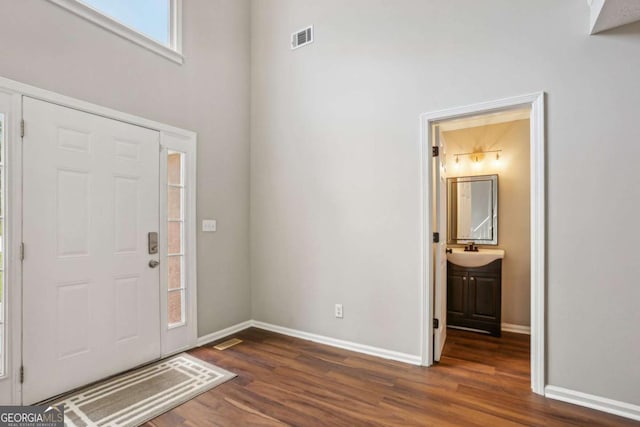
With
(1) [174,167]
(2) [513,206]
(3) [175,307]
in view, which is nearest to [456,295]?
(2) [513,206]

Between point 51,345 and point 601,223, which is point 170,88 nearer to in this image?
point 51,345

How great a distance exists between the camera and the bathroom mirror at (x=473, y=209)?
4.13 metres

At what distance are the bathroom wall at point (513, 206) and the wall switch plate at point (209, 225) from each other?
11.1ft

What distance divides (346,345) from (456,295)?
1.55 m

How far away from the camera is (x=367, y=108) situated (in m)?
3.22

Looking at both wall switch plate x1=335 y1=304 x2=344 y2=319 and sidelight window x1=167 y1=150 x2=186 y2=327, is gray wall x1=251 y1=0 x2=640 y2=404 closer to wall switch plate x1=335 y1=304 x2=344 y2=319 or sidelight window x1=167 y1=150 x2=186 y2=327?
wall switch plate x1=335 y1=304 x2=344 y2=319

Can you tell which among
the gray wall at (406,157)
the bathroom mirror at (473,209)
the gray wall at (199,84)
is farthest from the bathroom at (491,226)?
the gray wall at (199,84)

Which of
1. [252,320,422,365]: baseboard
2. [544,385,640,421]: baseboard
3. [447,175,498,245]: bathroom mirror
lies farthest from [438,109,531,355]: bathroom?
[544,385,640,421]: baseboard

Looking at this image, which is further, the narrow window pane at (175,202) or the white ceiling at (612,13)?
the narrow window pane at (175,202)

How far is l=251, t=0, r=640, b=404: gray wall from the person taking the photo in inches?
88.0

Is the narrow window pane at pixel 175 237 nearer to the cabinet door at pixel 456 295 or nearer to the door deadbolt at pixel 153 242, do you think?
the door deadbolt at pixel 153 242

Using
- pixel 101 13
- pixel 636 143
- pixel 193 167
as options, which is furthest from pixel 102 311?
pixel 636 143

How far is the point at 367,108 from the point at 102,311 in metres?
2.93

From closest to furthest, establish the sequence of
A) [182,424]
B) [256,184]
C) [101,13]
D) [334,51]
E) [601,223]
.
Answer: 1. [182,424]
2. [601,223]
3. [101,13]
4. [334,51]
5. [256,184]
